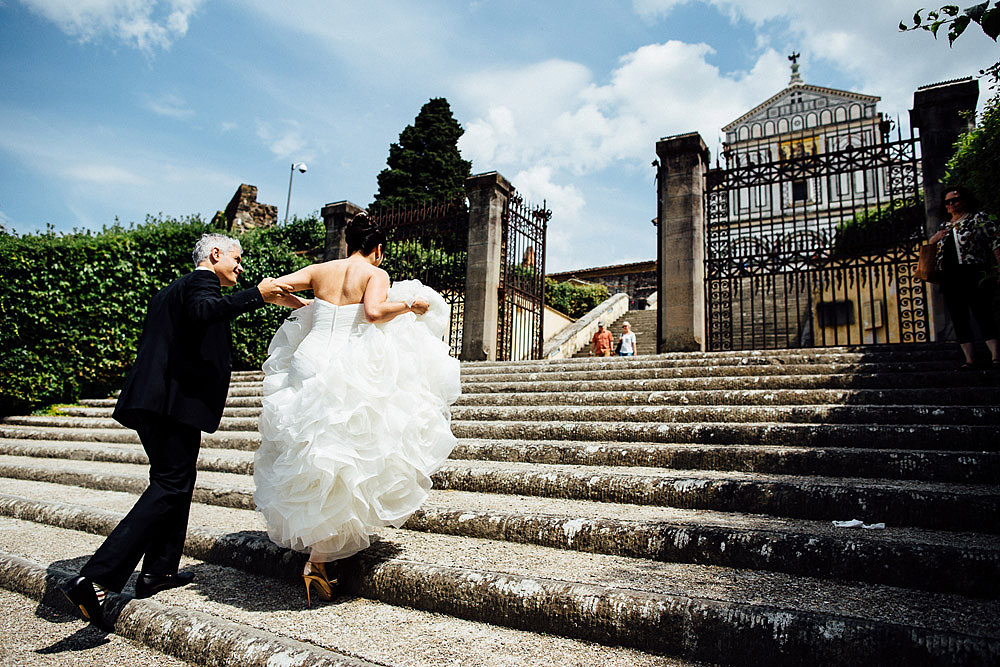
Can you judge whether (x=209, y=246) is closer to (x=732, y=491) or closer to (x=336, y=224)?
(x=732, y=491)

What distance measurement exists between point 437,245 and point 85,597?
12700 millimetres

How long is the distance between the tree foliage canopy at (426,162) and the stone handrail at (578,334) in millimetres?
12984

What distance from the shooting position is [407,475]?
2.93 metres

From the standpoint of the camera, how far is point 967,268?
217 inches

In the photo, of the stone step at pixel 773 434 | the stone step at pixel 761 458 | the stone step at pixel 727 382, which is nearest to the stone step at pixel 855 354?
the stone step at pixel 727 382

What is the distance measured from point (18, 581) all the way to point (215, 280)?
2159 mm

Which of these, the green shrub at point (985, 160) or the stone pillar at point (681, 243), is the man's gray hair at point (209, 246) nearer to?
the green shrub at point (985, 160)

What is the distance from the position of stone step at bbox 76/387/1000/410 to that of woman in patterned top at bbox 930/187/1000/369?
796 mm

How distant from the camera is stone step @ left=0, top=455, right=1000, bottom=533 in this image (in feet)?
10.0

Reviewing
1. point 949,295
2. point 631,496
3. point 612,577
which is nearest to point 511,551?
point 612,577

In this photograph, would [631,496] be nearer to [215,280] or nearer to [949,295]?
[215,280]

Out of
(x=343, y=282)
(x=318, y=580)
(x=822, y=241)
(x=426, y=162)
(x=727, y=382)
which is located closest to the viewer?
(x=318, y=580)

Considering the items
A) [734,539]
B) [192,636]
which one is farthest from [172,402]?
[734,539]

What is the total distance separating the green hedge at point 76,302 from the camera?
1089 centimetres
